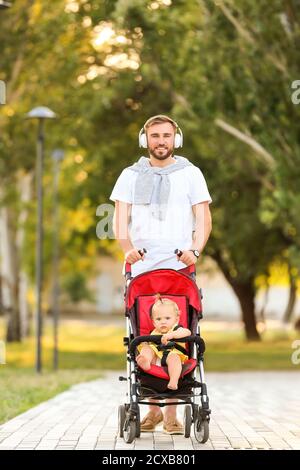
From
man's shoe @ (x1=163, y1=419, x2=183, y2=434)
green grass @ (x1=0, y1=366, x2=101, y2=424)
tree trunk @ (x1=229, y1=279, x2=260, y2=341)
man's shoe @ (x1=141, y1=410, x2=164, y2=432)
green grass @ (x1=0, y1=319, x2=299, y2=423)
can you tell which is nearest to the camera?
man's shoe @ (x1=163, y1=419, x2=183, y2=434)

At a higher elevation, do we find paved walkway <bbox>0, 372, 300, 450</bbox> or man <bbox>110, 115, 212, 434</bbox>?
man <bbox>110, 115, 212, 434</bbox>

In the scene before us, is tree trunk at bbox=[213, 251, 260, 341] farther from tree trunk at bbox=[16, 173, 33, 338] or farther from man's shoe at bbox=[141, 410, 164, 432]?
man's shoe at bbox=[141, 410, 164, 432]

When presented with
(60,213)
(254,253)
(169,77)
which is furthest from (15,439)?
(60,213)

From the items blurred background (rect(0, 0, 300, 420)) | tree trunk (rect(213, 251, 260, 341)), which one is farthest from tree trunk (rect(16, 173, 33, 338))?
tree trunk (rect(213, 251, 260, 341))

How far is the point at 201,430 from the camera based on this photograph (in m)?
8.16

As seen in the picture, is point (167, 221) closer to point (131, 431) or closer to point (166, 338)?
point (166, 338)

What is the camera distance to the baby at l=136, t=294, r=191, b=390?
26.4 ft

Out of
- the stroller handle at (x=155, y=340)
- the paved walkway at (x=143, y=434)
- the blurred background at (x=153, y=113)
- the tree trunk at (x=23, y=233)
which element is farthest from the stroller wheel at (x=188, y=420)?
the tree trunk at (x=23, y=233)

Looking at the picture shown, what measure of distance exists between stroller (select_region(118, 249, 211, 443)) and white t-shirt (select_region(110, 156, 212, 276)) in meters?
0.14

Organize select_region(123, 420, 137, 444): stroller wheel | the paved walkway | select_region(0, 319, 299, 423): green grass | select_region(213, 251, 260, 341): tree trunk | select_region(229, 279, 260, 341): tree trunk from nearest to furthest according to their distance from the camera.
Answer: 1. select_region(123, 420, 137, 444): stroller wheel
2. the paved walkway
3. select_region(0, 319, 299, 423): green grass
4. select_region(213, 251, 260, 341): tree trunk
5. select_region(229, 279, 260, 341): tree trunk

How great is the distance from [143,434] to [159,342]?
3.14ft

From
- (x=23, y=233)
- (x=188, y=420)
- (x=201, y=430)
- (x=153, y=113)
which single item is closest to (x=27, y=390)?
(x=188, y=420)

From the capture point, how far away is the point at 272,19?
1975 cm
